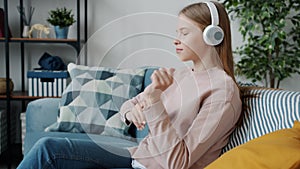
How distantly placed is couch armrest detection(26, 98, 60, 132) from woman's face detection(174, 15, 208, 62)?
4.28 feet

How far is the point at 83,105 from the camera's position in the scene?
216 cm

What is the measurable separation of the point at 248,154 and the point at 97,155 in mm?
647

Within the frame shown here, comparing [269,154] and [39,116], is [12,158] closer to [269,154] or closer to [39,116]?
[39,116]

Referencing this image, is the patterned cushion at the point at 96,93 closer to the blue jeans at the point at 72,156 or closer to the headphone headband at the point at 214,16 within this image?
the blue jeans at the point at 72,156

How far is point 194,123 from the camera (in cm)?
134

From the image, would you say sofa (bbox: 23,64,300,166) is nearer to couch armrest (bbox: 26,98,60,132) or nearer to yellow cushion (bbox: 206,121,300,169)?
yellow cushion (bbox: 206,121,300,169)

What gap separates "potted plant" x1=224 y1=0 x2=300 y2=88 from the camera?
300 centimetres

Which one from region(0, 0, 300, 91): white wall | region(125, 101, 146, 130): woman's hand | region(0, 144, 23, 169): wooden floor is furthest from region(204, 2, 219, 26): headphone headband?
region(0, 144, 23, 169): wooden floor

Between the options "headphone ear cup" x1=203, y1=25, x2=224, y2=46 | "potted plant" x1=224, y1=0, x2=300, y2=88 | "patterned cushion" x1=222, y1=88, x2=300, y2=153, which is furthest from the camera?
"potted plant" x1=224, y1=0, x2=300, y2=88

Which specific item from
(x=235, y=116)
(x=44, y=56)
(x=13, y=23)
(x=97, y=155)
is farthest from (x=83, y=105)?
(x=13, y=23)

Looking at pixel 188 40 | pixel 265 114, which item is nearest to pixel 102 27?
pixel 188 40

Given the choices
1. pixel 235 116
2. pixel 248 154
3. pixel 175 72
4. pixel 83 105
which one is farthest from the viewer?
pixel 83 105

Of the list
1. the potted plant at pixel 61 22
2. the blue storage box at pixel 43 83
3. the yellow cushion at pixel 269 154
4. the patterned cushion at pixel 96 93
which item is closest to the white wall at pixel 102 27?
the potted plant at pixel 61 22

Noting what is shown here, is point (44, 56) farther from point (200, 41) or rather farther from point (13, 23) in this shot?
point (200, 41)
